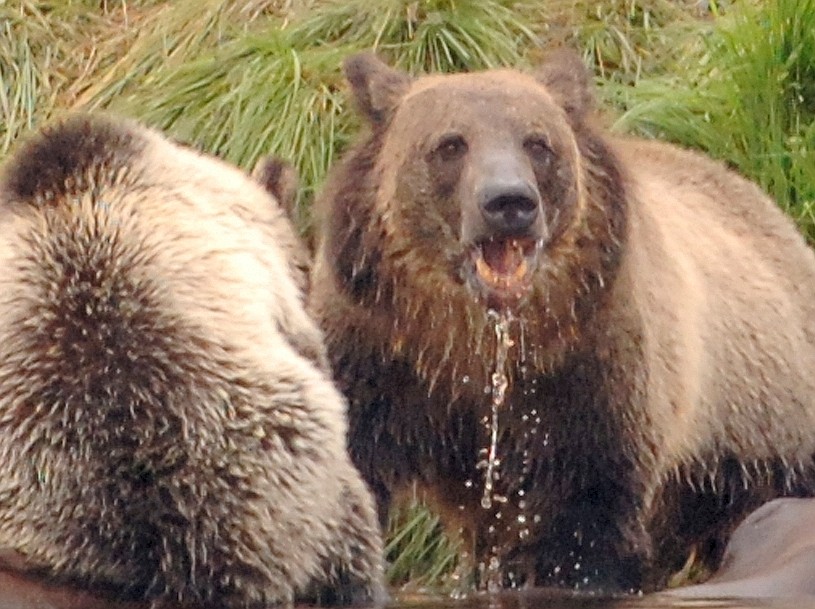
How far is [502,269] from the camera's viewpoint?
7070mm

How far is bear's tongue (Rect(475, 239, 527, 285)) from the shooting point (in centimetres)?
702

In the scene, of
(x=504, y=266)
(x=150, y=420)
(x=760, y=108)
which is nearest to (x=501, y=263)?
(x=504, y=266)

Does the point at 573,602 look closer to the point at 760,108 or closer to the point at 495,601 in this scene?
the point at 495,601

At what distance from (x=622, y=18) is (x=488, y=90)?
142 inches

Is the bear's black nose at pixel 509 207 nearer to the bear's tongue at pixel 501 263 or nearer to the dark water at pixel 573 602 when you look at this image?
the bear's tongue at pixel 501 263

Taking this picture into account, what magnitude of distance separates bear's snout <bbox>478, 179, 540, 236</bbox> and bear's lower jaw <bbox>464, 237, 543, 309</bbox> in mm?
169

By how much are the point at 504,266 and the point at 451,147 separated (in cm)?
42

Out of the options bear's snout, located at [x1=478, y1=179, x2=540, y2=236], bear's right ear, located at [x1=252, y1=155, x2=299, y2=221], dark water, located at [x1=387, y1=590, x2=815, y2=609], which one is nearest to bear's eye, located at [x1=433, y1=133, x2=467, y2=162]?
bear's snout, located at [x1=478, y1=179, x2=540, y2=236]

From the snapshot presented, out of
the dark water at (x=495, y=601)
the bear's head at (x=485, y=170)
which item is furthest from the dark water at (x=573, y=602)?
the bear's head at (x=485, y=170)

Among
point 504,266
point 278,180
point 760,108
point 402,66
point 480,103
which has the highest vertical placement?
point 480,103

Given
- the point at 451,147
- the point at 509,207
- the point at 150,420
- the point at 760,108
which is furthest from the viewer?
the point at 760,108

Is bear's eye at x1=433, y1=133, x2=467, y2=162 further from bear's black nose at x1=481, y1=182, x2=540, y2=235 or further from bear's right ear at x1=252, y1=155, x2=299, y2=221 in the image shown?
bear's right ear at x1=252, y1=155, x2=299, y2=221

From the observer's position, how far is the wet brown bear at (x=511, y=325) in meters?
7.18

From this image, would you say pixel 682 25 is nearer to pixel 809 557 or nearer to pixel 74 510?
pixel 809 557
